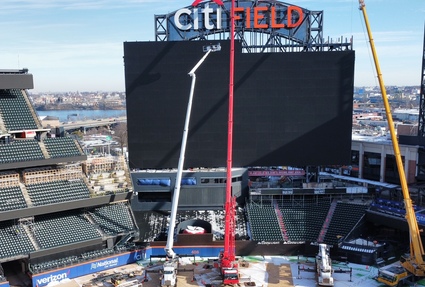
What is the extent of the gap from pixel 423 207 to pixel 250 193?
1696 centimetres

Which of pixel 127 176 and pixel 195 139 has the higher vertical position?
pixel 195 139

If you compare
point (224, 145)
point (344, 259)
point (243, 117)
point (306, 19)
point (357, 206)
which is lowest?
point (344, 259)

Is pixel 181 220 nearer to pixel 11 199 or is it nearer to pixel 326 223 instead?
pixel 326 223

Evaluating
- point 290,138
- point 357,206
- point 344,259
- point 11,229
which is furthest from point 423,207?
point 11,229

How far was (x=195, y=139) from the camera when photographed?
43.3m

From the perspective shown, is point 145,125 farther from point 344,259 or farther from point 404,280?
point 404,280

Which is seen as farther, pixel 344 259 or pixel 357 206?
pixel 357 206

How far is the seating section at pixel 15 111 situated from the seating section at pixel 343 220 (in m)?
29.3

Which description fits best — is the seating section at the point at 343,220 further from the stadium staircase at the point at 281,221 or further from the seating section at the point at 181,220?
the seating section at the point at 181,220

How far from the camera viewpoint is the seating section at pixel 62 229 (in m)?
34.3

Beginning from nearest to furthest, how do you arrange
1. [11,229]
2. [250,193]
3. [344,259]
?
[11,229], [344,259], [250,193]

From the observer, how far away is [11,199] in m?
34.2

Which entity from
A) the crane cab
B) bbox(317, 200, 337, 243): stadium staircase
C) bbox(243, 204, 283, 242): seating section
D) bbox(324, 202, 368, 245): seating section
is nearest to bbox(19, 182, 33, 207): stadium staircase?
bbox(243, 204, 283, 242): seating section

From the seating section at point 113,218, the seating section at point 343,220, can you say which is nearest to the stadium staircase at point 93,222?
the seating section at point 113,218
